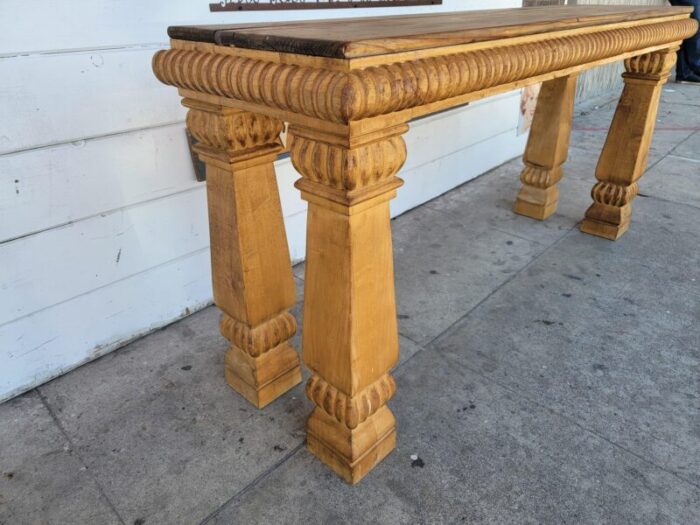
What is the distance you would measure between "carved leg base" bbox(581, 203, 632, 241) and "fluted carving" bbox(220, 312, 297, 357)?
166cm

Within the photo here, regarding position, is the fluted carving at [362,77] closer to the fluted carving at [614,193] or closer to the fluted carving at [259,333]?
the fluted carving at [259,333]

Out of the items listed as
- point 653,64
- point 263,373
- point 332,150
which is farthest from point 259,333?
point 653,64

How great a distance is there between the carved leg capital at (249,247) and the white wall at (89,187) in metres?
0.43

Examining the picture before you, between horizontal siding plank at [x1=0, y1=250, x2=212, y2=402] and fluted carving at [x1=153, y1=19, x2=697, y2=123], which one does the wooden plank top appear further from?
horizontal siding plank at [x1=0, y1=250, x2=212, y2=402]

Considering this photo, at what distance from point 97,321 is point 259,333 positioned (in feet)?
1.99

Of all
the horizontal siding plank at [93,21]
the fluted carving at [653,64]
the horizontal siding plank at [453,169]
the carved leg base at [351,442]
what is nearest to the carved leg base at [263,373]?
the carved leg base at [351,442]

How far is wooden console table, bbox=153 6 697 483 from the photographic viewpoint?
31.2 inches

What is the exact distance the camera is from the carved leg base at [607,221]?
229cm

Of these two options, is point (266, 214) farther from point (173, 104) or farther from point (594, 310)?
point (594, 310)

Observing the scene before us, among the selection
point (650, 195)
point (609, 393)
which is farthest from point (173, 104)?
point (650, 195)

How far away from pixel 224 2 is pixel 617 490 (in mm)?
1697

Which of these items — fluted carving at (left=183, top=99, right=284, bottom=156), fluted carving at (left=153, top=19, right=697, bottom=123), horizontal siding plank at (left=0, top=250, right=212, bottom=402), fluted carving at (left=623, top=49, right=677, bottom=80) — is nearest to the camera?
fluted carving at (left=153, top=19, right=697, bottom=123)

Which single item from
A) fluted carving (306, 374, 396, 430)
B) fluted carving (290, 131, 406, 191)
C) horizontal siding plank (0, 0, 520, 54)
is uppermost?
horizontal siding plank (0, 0, 520, 54)

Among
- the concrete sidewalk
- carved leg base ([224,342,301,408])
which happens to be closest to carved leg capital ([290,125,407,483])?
the concrete sidewalk
